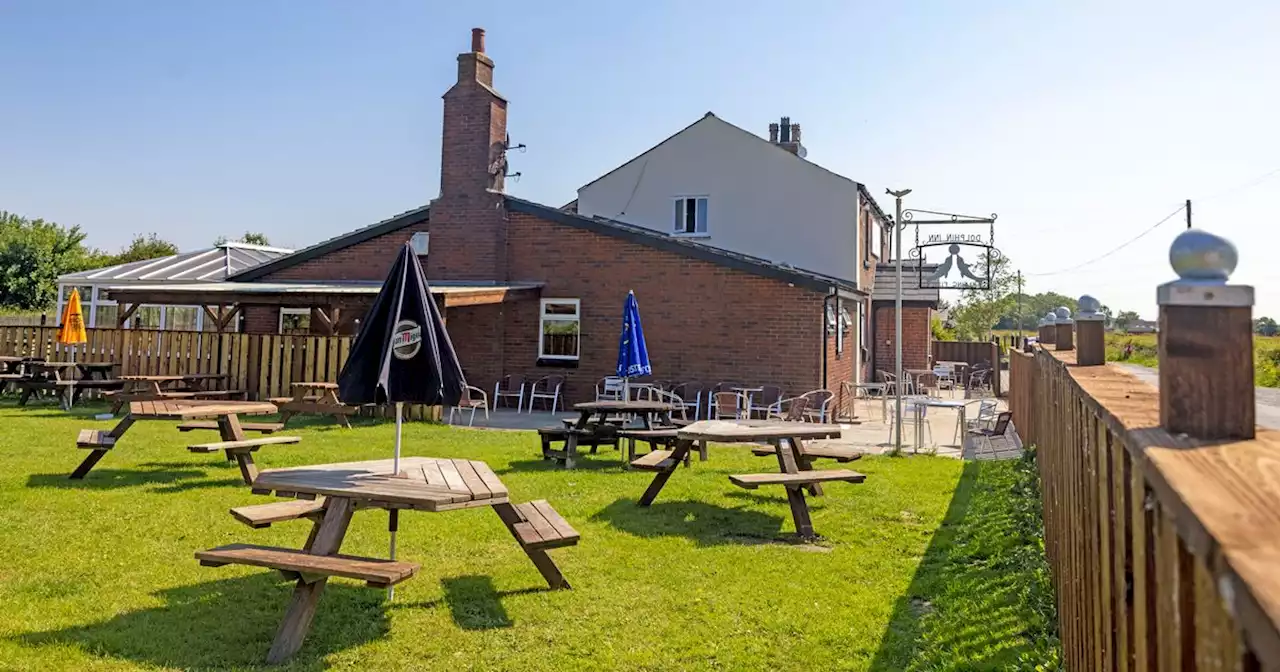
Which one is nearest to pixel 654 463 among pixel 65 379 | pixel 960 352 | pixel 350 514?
pixel 350 514

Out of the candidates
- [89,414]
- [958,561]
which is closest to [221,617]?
[958,561]

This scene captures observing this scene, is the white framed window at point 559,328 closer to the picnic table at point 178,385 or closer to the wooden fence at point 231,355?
the wooden fence at point 231,355

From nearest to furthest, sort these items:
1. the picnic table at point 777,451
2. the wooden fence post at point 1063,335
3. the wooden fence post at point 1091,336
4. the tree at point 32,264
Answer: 1. the wooden fence post at point 1091,336
2. the wooden fence post at point 1063,335
3. the picnic table at point 777,451
4. the tree at point 32,264

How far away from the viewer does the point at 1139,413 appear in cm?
201

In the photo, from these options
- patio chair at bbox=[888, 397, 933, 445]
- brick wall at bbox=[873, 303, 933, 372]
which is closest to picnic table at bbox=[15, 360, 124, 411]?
patio chair at bbox=[888, 397, 933, 445]

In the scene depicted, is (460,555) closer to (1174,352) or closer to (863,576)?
(863,576)

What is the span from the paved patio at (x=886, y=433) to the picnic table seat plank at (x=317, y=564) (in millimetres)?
8647

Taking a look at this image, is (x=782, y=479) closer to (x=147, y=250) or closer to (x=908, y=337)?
(x=908, y=337)

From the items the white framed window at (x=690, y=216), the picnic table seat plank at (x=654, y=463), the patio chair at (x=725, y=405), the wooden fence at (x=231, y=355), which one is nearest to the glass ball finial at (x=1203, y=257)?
the picnic table seat plank at (x=654, y=463)

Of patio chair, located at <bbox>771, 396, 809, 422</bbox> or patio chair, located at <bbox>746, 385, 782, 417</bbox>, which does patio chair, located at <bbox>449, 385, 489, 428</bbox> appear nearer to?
patio chair, located at <bbox>771, 396, 809, 422</bbox>

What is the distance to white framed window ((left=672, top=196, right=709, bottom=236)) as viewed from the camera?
22906mm

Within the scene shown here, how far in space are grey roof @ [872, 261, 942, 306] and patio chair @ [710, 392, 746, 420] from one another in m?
8.57

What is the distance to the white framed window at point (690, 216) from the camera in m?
22.9

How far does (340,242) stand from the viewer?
20.2m
